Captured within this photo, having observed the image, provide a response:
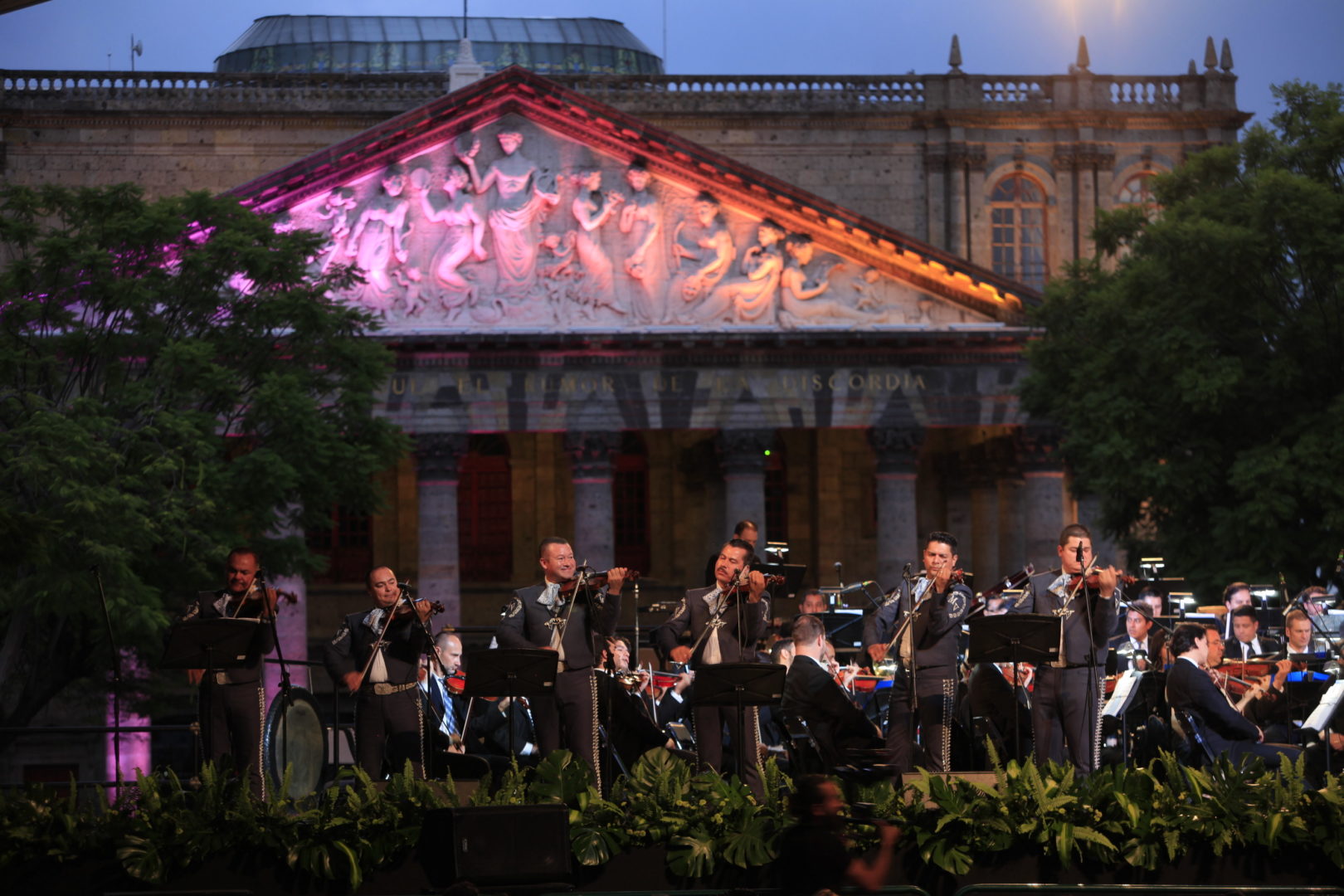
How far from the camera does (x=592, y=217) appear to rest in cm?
4006

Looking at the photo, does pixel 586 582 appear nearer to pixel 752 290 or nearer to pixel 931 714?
pixel 931 714

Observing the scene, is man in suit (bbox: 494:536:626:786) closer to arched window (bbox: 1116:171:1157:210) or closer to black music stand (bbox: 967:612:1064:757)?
black music stand (bbox: 967:612:1064:757)

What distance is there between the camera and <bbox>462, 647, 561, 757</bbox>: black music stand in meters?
15.2

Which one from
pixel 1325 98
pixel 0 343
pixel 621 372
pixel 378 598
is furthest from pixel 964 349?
pixel 378 598

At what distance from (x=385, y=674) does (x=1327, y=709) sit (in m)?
8.28

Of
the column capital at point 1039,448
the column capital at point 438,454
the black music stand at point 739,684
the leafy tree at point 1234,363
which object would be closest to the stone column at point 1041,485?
the column capital at point 1039,448

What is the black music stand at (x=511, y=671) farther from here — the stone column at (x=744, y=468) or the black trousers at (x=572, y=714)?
the stone column at (x=744, y=468)

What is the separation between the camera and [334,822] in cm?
1312

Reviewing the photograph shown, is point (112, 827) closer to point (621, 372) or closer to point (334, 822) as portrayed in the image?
point (334, 822)

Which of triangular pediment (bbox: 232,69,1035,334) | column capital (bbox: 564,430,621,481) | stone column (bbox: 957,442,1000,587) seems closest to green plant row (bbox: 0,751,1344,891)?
triangular pediment (bbox: 232,69,1035,334)

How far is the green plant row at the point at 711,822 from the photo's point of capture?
42.6ft

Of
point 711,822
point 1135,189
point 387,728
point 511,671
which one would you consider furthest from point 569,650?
point 1135,189

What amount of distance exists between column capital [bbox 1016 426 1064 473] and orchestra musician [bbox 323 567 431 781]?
26.9 m

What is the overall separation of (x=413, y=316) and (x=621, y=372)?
4.47 meters
